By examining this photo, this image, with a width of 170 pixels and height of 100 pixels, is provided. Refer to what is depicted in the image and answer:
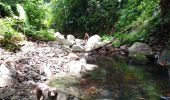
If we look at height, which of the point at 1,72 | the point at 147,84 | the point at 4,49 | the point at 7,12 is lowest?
the point at 147,84

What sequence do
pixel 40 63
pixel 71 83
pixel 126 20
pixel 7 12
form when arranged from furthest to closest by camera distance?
pixel 126 20 → pixel 7 12 → pixel 40 63 → pixel 71 83

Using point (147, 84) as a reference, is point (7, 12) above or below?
above

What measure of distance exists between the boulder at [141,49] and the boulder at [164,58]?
763 mm

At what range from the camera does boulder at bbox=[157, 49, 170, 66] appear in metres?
12.2

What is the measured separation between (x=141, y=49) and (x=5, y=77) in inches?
297

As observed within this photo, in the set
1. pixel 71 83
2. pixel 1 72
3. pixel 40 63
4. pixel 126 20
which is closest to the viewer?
pixel 1 72

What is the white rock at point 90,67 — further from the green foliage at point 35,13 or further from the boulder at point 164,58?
the green foliage at point 35,13

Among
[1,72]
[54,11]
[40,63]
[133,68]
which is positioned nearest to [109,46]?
[133,68]

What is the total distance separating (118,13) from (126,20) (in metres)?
2.20

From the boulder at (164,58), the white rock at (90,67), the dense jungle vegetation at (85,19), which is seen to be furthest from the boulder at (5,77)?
the boulder at (164,58)

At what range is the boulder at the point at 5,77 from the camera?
759cm

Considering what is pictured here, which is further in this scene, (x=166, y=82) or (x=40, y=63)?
(x=40, y=63)

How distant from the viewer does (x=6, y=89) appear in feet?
23.9

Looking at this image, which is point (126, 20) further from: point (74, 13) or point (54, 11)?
point (54, 11)
